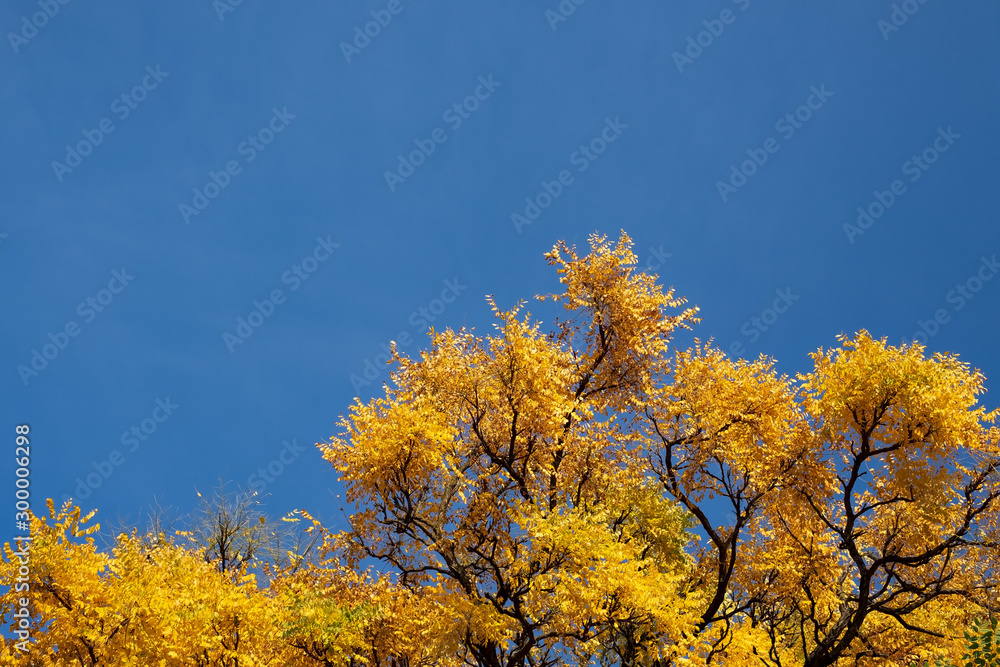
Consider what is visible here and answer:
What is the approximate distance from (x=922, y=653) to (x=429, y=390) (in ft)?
49.1

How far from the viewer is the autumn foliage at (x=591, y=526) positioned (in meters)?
13.7

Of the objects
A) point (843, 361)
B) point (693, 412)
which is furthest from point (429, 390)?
point (843, 361)

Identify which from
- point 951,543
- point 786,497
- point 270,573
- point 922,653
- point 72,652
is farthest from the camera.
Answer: point 270,573

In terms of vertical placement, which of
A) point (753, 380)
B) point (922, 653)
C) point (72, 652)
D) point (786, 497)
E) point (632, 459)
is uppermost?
point (753, 380)

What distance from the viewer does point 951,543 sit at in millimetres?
14812

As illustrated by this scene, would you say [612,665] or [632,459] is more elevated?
[632,459]

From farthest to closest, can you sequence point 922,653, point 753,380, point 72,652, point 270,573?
point 270,573
point 922,653
point 753,380
point 72,652

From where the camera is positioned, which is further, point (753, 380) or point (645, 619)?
point (753, 380)

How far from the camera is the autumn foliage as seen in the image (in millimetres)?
13727

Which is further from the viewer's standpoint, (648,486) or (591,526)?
(648,486)

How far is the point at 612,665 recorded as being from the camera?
18.2 metres

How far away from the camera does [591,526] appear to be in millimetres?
A: 13141

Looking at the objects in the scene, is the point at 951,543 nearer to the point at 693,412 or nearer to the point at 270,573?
the point at 693,412

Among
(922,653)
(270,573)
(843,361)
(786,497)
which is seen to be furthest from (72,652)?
(922,653)
